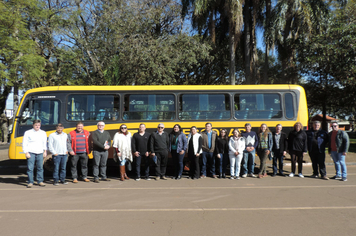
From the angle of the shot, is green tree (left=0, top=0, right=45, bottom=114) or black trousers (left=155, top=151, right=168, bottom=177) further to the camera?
green tree (left=0, top=0, right=45, bottom=114)

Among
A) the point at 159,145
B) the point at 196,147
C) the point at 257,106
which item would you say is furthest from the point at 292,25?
the point at 159,145

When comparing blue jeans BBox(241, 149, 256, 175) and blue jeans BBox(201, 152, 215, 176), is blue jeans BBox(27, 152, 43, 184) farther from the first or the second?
blue jeans BBox(241, 149, 256, 175)

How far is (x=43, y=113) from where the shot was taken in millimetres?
9797

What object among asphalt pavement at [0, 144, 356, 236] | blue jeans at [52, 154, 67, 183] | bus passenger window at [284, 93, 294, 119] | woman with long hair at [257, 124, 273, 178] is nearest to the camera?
asphalt pavement at [0, 144, 356, 236]

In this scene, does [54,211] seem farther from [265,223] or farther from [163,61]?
[163,61]

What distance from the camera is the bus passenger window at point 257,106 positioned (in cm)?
1027

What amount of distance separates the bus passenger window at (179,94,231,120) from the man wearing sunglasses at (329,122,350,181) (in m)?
3.22

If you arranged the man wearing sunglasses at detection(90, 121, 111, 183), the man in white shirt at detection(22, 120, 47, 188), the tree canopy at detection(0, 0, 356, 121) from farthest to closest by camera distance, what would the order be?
1. the tree canopy at detection(0, 0, 356, 121)
2. the man wearing sunglasses at detection(90, 121, 111, 183)
3. the man in white shirt at detection(22, 120, 47, 188)

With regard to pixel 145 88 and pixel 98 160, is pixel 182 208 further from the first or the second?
pixel 145 88

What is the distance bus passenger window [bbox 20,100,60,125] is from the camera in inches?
381

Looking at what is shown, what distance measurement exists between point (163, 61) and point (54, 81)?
451 inches

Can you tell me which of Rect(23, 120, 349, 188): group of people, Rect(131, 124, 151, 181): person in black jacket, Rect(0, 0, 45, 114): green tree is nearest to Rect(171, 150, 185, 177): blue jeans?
Rect(23, 120, 349, 188): group of people

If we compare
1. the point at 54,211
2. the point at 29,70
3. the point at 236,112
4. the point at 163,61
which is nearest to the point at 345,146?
the point at 236,112

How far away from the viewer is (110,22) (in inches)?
761
